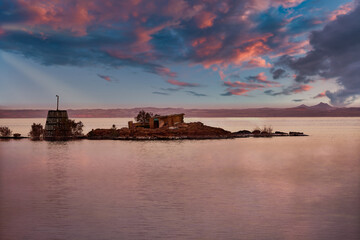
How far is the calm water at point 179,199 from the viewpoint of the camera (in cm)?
1483

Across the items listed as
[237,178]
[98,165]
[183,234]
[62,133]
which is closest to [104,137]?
[62,133]

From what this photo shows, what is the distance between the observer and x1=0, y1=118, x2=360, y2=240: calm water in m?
14.8

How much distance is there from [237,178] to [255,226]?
40.9 feet

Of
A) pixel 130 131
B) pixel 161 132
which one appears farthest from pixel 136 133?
pixel 161 132

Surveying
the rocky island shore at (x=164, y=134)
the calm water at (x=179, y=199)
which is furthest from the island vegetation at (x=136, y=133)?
the calm water at (x=179, y=199)

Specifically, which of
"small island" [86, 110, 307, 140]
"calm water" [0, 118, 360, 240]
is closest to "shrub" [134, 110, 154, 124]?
"small island" [86, 110, 307, 140]

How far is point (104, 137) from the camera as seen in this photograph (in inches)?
2714

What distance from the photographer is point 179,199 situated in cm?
2072

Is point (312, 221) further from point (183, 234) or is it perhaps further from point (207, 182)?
point (207, 182)

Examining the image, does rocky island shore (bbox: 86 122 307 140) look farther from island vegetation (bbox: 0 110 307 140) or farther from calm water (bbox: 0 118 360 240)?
calm water (bbox: 0 118 360 240)

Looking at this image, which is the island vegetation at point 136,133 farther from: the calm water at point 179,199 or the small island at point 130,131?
the calm water at point 179,199

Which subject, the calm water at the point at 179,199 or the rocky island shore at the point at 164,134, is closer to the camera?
the calm water at the point at 179,199

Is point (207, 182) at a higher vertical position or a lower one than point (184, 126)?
lower

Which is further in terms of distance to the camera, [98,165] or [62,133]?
[62,133]
